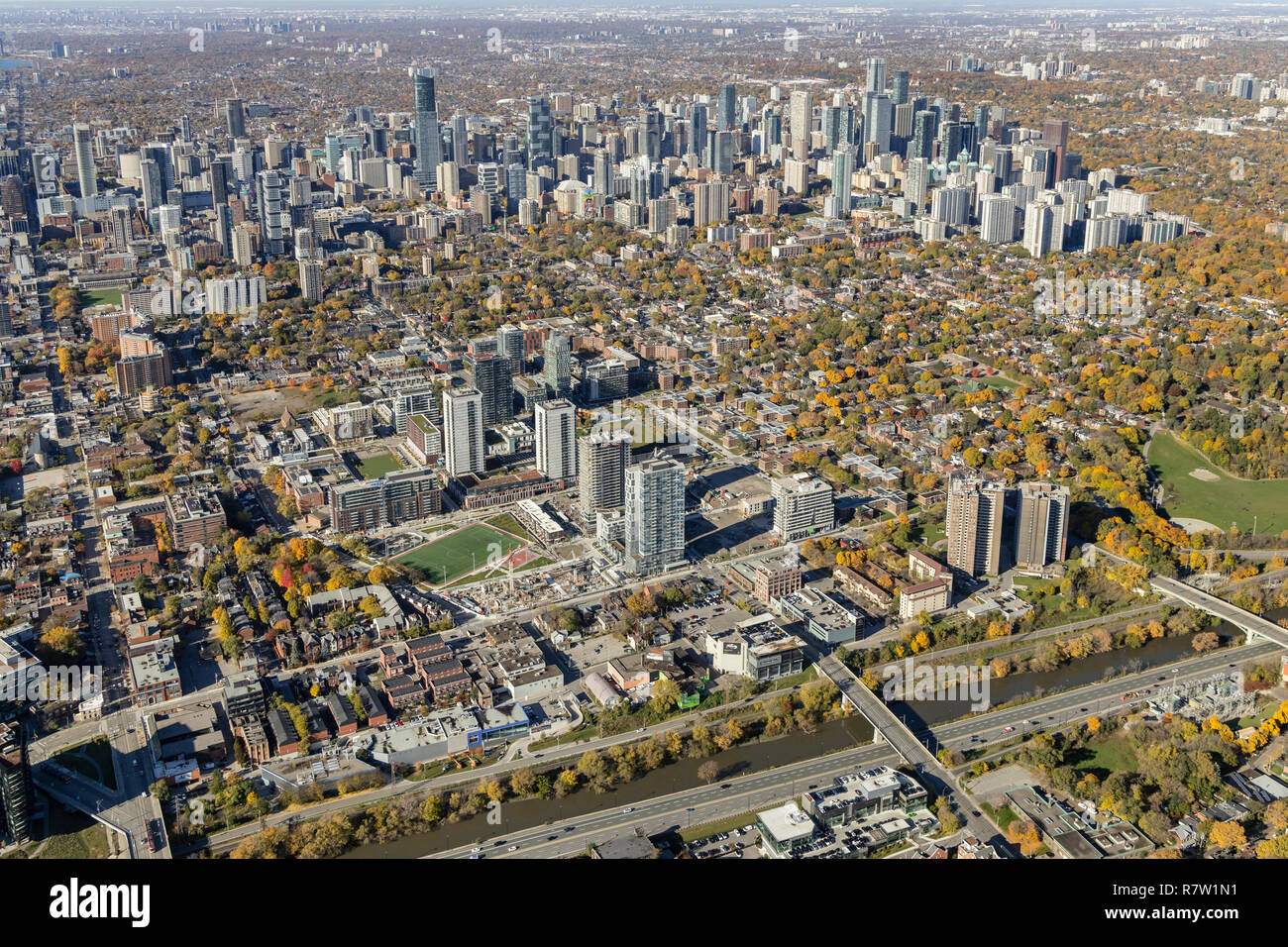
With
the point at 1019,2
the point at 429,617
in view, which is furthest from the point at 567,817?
the point at 1019,2

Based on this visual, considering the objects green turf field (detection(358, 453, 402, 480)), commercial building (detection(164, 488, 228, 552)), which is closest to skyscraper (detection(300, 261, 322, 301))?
green turf field (detection(358, 453, 402, 480))

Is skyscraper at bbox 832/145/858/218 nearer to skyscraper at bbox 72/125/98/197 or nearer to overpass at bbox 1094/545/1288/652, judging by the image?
skyscraper at bbox 72/125/98/197

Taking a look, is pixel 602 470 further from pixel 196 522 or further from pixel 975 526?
pixel 196 522

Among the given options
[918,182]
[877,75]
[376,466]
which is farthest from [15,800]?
[877,75]

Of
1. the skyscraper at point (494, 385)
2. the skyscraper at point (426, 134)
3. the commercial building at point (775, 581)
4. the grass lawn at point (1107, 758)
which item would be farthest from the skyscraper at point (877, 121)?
the grass lawn at point (1107, 758)

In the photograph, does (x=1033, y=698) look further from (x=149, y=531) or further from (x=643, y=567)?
(x=149, y=531)

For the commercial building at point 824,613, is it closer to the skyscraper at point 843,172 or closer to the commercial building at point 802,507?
the commercial building at point 802,507

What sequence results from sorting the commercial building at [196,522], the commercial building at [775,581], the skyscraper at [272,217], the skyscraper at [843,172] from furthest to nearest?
the skyscraper at [843,172], the skyscraper at [272,217], the commercial building at [196,522], the commercial building at [775,581]
